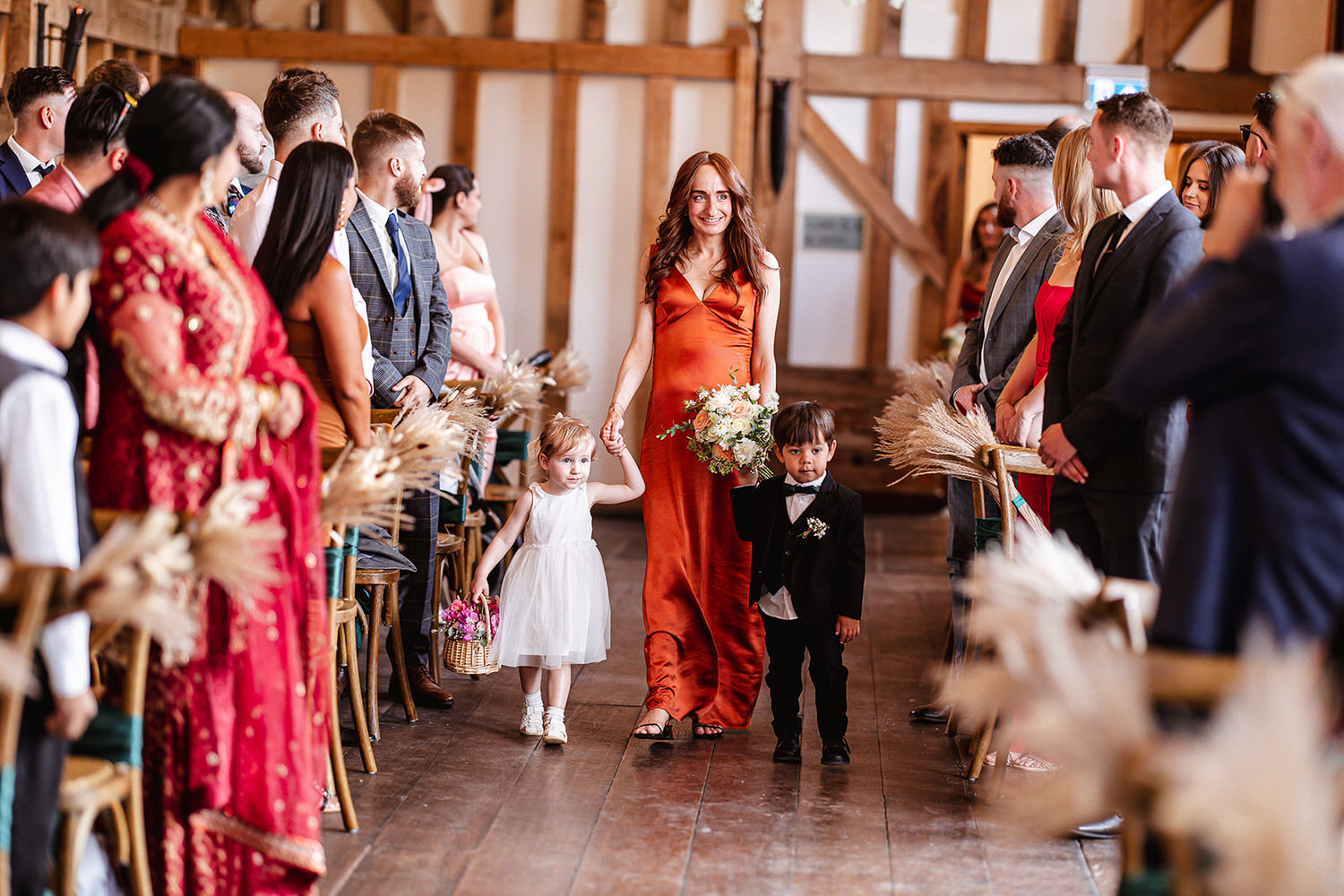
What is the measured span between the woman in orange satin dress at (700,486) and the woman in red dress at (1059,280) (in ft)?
2.64

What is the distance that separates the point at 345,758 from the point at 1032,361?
2.38m

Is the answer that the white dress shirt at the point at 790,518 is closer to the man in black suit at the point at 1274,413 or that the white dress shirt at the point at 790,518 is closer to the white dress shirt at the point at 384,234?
the white dress shirt at the point at 384,234

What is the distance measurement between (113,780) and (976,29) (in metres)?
7.99

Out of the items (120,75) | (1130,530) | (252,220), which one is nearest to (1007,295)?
(1130,530)

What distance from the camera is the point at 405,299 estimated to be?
4.54m

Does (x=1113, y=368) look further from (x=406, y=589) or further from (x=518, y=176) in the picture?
(x=518, y=176)

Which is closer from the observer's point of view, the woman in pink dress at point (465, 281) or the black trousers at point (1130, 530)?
the black trousers at point (1130, 530)

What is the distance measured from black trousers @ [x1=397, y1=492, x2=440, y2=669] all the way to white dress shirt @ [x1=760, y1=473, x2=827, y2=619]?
1.27 meters

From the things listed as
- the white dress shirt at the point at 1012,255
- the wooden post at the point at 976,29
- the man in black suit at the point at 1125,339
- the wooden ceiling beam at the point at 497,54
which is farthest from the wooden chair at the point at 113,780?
the wooden post at the point at 976,29

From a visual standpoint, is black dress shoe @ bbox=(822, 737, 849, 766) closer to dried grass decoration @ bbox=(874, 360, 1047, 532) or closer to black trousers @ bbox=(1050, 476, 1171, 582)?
dried grass decoration @ bbox=(874, 360, 1047, 532)

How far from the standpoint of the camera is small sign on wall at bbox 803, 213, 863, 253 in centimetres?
912

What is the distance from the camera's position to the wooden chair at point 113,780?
2266 mm

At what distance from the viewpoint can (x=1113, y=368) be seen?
3328mm

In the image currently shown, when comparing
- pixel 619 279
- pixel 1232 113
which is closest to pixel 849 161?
pixel 619 279
